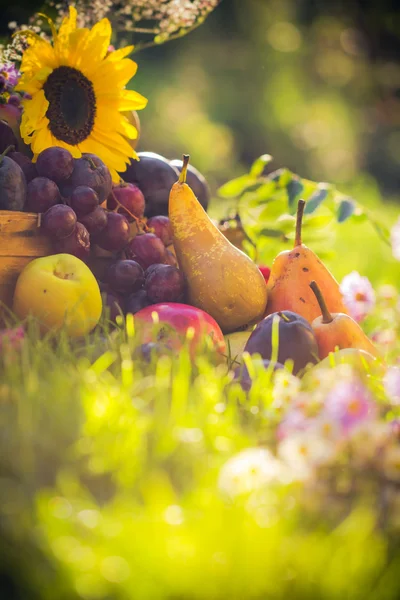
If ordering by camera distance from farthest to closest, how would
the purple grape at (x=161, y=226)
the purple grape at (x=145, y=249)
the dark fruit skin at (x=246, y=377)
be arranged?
the purple grape at (x=161, y=226) < the purple grape at (x=145, y=249) < the dark fruit skin at (x=246, y=377)

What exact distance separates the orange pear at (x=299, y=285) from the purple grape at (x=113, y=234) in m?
0.39

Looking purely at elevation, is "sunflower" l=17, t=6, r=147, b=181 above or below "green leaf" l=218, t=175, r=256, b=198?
above

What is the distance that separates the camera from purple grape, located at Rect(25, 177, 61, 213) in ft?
5.30

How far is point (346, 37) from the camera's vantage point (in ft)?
31.7

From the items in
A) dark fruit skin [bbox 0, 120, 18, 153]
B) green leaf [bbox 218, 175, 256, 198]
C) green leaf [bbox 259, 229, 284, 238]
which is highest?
dark fruit skin [bbox 0, 120, 18, 153]

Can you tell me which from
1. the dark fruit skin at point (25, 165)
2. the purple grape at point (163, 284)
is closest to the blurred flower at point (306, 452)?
the purple grape at point (163, 284)

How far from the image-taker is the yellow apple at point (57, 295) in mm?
1514

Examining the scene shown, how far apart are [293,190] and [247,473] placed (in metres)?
1.62

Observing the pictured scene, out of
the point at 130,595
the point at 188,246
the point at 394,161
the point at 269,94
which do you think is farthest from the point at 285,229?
the point at 269,94

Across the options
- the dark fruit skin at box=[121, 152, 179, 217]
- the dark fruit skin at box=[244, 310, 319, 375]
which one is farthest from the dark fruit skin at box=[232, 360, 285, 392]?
the dark fruit skin at box=[121, 152, 179, 217]

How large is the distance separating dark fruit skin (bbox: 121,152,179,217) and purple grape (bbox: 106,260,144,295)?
325 mm

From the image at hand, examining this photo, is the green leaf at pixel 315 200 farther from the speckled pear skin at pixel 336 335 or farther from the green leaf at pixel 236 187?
the speckled pear skin at pixel 336 335

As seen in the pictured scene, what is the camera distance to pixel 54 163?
5.37ft

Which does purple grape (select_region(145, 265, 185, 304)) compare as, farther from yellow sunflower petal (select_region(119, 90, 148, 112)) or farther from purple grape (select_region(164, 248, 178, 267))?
yellow sunflower petal (select_region(119, 90, 148, 112))
